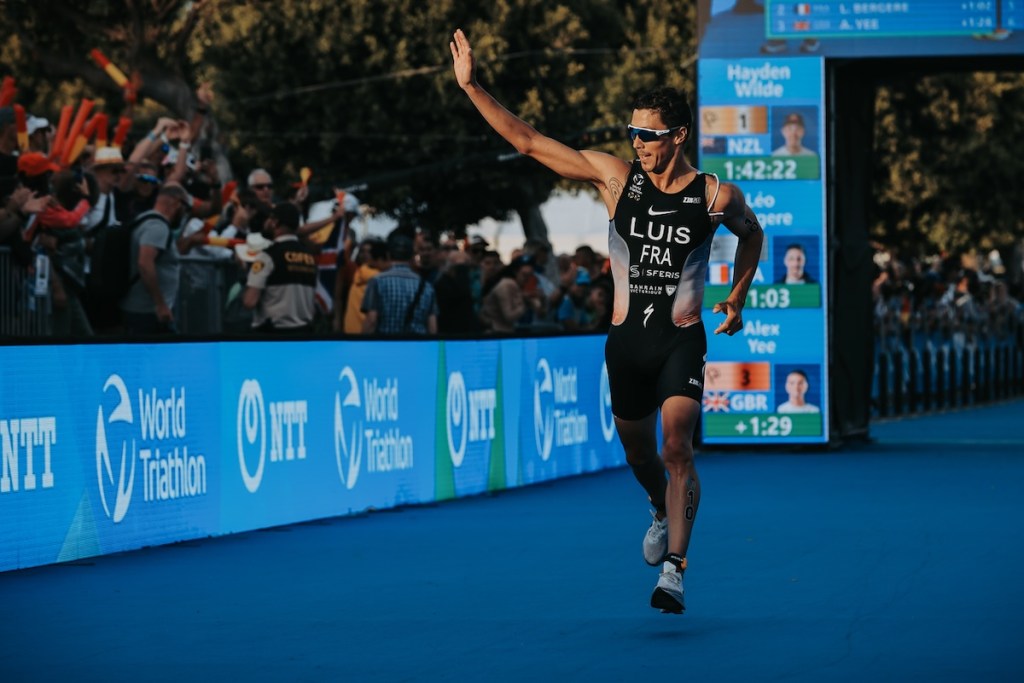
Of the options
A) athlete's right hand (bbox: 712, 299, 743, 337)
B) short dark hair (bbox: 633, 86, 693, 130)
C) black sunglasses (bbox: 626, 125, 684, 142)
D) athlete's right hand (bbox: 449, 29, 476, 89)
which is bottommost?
athlete's right hand (bbox: 712, 299, 743, 337)

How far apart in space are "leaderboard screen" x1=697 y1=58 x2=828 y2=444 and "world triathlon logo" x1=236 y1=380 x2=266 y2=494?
7.76 metres

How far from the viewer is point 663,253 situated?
9625 millimetres

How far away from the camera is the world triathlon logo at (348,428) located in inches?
583

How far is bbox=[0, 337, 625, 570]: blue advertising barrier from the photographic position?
11.8m

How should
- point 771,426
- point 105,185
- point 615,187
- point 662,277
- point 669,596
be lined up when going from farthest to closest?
point 771,426, point 105,185, point 615,187, point 662,277, point 669,596

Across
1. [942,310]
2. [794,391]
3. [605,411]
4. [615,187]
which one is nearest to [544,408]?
[605,411]

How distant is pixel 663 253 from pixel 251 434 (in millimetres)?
4812

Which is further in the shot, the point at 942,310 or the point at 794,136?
the point at 942,310

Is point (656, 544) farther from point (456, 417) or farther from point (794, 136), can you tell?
point (794, 136)

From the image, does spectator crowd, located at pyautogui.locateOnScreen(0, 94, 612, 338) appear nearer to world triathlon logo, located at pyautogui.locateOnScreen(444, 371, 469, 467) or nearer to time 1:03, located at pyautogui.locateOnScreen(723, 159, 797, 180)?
world triathlon logo, located at pyautogui.locateOnScreen(444, 371, 469, 467)

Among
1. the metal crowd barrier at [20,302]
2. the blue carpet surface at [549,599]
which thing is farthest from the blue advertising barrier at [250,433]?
the metal crowd barrier at [20,302]

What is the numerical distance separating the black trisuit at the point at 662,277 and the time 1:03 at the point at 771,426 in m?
11.7

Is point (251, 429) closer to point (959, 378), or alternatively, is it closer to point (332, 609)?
point (332, 609)

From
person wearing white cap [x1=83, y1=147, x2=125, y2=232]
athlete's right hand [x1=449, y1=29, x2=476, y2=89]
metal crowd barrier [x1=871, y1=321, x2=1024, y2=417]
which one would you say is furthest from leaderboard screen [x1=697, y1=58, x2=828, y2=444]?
athlete's right hand [x1=449, y1=29, x2=476, y2=89]
